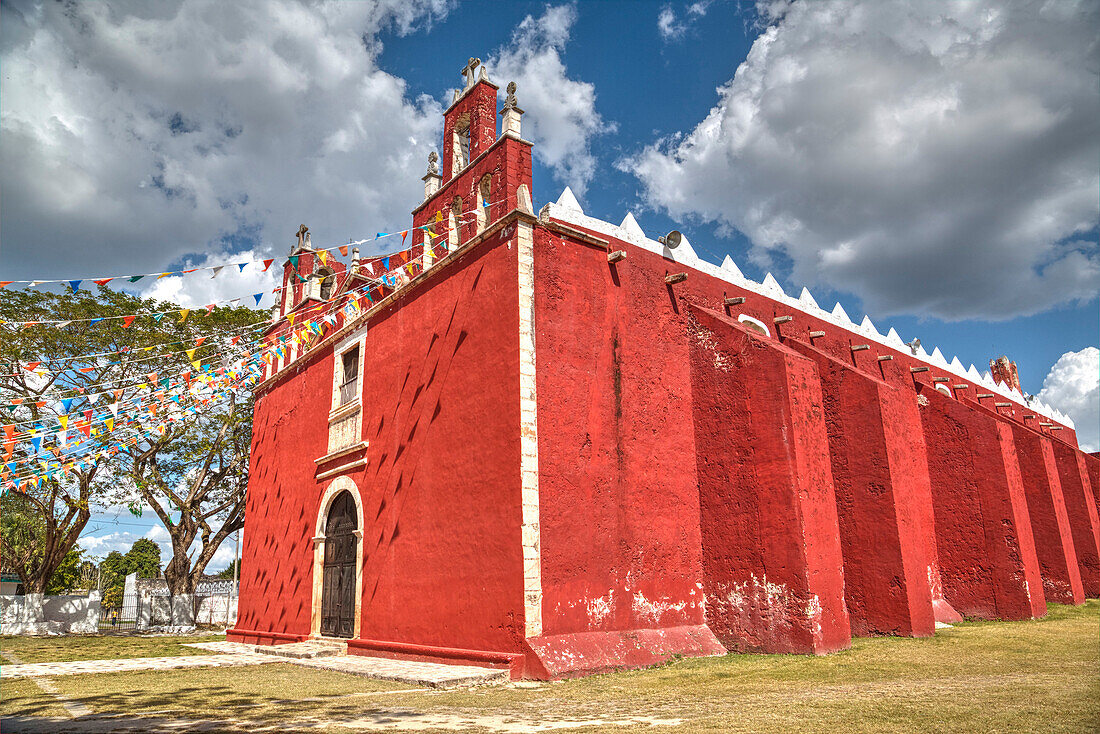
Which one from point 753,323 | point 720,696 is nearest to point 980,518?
point 753,323

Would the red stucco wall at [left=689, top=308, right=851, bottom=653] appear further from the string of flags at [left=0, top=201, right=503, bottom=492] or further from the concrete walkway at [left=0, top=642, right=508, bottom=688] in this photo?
the string of flags at [left=0, top=201, right=503, bottom=492]

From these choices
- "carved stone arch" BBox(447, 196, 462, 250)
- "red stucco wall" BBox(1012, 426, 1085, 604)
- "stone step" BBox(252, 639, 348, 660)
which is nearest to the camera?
"stone step" BBox(252, 639, 348, 660)

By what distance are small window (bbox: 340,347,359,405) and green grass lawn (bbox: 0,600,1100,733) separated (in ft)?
15.2

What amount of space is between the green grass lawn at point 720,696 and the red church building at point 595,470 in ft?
2.72

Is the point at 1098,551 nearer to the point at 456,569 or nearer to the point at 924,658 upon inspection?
the point at 924,658

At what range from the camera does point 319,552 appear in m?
11.4

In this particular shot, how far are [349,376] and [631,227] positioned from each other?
5617 millimetres

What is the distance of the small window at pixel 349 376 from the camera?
11695 mm

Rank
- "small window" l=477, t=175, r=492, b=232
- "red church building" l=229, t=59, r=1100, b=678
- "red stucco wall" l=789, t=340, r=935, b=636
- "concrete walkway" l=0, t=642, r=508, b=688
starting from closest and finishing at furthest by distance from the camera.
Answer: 1. "concrete walkway" l=0, t=642, r=508, b=688
2. "red church building" l=229, t=59, r=1100, b=678
3. "red stucco wall" l=789, t=340, r=935, b=636
4. "small window" l=477, t=175, r=492, b=232

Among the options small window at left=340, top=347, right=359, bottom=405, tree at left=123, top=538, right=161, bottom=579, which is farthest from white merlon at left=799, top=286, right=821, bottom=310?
tree at left=123, top=538, right=161, bottom=579

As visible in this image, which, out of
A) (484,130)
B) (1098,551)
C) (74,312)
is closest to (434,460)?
(484,130)

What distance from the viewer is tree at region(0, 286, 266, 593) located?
1088cm

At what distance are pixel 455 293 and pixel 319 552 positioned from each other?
17.6 feet

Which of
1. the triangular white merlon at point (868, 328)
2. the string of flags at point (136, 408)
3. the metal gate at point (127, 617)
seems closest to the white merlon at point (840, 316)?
the triangular white merlon at point (868, 328)
